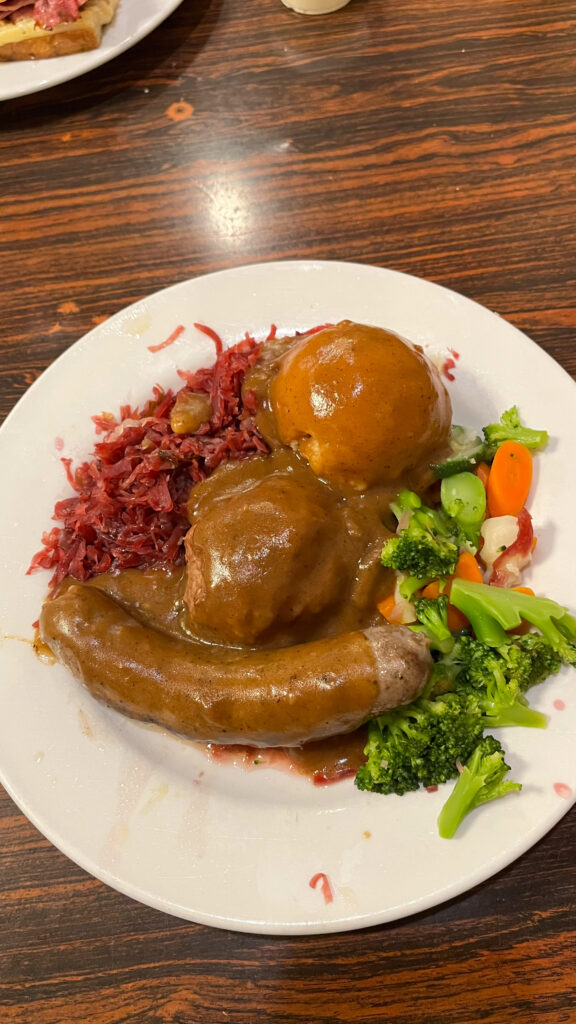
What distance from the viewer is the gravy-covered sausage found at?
7.89 feet

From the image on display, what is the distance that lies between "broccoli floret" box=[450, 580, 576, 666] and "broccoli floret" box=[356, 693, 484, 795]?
300 millimetres

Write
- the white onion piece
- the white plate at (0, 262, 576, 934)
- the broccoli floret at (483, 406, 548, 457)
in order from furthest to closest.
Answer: the broccoli floret at (483, 406, 548, 457), the white onion piece, the white plate at (0, 262, 576, 934)

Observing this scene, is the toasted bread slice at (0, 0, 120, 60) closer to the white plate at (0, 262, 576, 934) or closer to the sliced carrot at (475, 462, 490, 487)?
the white plate at (0, 262, 576, 934)

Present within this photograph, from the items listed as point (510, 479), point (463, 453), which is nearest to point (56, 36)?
point (463, 453)

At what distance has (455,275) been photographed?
3.70 m

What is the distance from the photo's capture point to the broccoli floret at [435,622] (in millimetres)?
2631

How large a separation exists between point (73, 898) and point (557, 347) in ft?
10.9

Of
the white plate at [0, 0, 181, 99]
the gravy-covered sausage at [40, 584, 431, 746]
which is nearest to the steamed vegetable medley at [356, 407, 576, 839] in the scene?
the gravy-covered sausage at [40, 584, 431, 746]

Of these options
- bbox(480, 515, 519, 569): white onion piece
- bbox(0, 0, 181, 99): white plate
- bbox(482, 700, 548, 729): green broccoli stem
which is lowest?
bbox(482, 700, 548, 729): green broccoli stem

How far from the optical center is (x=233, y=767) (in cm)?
273

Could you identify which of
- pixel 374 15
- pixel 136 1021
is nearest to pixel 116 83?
pixel 374 15

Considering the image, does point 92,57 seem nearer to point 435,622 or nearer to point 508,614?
point 435,622

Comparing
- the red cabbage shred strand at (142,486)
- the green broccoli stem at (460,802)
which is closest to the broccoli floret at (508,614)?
the green broccoli stem at (460,802)

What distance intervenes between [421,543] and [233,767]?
116 centimetres
